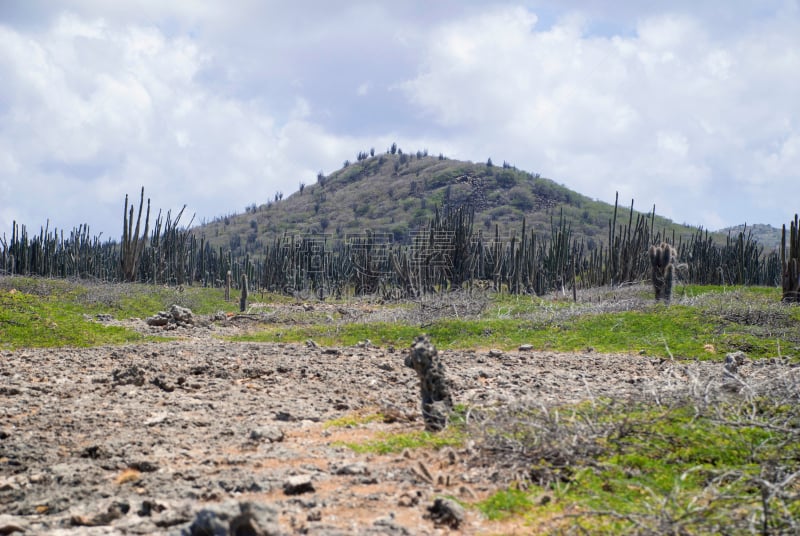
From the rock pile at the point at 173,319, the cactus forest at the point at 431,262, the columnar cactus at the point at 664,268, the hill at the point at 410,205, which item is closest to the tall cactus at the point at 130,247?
the cactus forest at the point at 431,262

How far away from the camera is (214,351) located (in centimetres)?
1211

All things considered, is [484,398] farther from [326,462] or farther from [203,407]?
[203,407]

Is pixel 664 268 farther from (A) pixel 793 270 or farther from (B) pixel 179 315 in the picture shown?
(B) pixel 179 315

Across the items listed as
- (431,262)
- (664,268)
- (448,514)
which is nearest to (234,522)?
(448,514)

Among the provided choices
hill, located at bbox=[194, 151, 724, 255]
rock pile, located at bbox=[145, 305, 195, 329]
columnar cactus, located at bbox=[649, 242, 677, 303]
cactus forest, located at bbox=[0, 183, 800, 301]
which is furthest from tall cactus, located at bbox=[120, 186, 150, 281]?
hill, located at bbox=[194, 151, 724, 255]

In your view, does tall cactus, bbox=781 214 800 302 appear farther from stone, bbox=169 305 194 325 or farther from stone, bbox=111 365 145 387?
stone, bbox=111 365 145 387

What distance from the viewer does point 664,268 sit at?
19141mm

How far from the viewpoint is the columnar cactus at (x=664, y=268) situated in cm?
1891

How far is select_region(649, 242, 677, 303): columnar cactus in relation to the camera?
744 inches

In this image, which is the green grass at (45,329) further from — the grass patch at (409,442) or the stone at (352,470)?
the stone at (352,470)

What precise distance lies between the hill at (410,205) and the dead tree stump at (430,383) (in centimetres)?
6543

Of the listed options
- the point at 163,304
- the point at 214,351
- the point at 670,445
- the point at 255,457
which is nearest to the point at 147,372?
the point at 214,351

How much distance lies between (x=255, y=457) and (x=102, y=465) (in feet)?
3.98

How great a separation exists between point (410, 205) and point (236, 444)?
267ft
